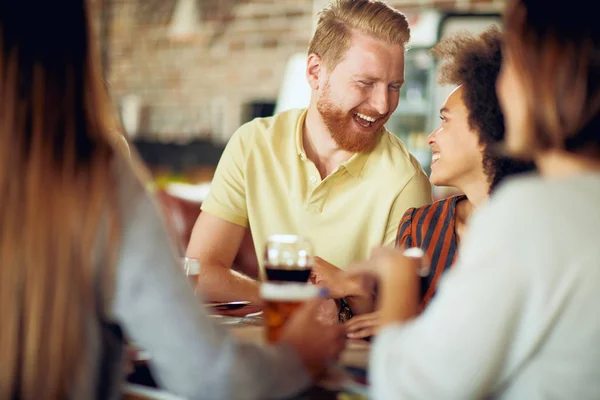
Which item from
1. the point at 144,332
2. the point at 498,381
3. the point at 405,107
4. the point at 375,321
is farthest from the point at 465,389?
the point at 405,107

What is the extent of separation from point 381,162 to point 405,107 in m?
3.09

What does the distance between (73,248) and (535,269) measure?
0.55 meters

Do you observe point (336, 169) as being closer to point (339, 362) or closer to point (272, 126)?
point (272, 126)

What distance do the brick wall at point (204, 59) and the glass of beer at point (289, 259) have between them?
14.9 feet

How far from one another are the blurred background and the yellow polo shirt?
280 cm

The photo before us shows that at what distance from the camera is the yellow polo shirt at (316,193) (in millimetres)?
2297

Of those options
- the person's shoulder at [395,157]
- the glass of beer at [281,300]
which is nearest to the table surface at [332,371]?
the glass of beer at [281,300]

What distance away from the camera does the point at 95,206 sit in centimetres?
97

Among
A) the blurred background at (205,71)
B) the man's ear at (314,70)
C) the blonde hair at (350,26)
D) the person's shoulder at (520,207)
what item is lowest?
the person's shoulder at (520,207)

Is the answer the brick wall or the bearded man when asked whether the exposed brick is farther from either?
the bearded man

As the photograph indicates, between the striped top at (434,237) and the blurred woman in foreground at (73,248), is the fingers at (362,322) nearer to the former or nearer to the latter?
the striped top at (434,237)

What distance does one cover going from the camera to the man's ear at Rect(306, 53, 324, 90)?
250cm

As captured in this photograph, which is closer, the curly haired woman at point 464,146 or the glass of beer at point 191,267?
the glass of beer at point 191,267

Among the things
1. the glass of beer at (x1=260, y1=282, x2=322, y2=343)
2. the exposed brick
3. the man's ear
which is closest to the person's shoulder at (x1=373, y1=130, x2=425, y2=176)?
the man's ear
